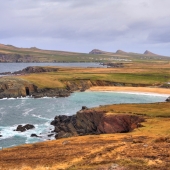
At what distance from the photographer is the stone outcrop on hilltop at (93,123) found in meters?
57.7

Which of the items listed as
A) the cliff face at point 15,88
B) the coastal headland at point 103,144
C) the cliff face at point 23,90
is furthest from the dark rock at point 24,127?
the cliff face at point 15,88

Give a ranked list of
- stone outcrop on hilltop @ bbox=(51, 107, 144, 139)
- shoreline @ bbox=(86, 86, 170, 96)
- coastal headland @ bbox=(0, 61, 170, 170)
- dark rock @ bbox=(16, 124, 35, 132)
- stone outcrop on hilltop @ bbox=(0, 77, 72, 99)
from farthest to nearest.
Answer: shoreline @ bbox=(86, 86, 170, 96)
stone outcrop on hilltop @ bbox=(0, 77, 72, 99)
dark rock @ bbox=(16, 124, 35, 132)
stone outcrop on hilltop @ bbox=(51, 107, 144, 139)
coastal headland @ bbox=(0, 61, 170, 170)

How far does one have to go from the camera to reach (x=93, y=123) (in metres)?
64.9

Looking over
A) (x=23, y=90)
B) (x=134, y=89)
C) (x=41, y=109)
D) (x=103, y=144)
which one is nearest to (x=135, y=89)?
(x=134, y=89)

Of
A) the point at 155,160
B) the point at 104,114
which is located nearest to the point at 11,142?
the point at 104,114

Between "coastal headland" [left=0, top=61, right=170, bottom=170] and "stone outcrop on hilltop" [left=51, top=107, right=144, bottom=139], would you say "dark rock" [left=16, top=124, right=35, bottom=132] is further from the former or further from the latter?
"coastal headland" [left=0, top=61, right=170, bottom=170]

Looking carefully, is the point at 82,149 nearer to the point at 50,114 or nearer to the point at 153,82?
the point at 50,114

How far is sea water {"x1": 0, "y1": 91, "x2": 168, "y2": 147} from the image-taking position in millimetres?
65494

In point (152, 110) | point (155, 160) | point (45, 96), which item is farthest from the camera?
point (45, 96)

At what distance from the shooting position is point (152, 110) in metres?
65.1

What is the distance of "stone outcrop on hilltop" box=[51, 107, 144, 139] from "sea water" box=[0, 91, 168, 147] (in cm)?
369

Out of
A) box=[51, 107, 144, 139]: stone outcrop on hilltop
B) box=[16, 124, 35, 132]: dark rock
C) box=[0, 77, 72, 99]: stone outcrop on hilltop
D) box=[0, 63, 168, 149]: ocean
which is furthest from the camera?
box=[0, 77, 72, 99]: stone outcrop on hilltop

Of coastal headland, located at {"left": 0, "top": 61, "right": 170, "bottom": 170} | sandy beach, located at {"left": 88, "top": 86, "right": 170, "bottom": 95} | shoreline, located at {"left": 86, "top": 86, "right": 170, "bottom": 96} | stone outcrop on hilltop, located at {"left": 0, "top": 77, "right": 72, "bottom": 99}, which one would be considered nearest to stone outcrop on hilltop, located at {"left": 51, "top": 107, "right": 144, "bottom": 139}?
coastal headland, located at {"left": 0, "top": 61, "right": 170, "bottom": 170}

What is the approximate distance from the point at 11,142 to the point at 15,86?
64.6m
